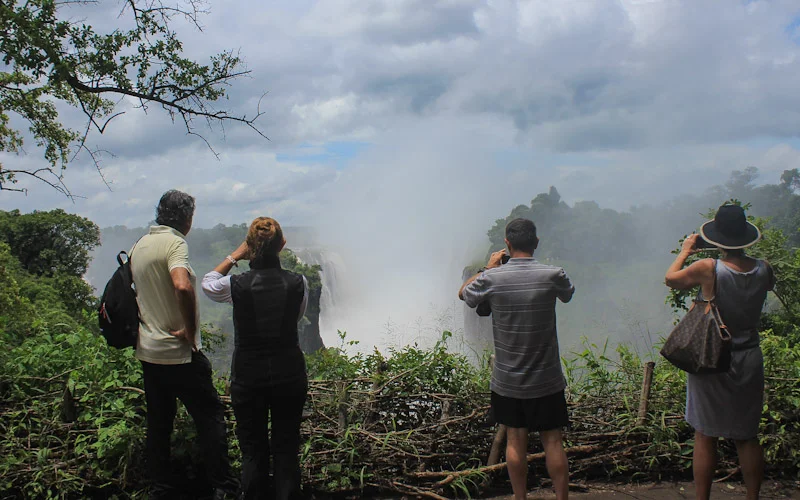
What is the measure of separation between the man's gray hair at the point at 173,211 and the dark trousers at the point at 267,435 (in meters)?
0.96

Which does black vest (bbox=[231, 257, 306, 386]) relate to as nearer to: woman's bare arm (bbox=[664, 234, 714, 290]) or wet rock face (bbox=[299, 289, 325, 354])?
woman's bare arm (bbox=[664, 234, 714, 290])

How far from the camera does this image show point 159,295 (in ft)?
10.3

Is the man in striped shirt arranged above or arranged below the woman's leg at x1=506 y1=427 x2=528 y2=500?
above

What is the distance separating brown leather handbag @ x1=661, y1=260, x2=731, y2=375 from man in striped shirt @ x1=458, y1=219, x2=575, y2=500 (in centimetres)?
61

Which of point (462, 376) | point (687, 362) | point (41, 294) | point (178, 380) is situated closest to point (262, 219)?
point (178, 380)

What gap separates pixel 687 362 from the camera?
2.96 metres

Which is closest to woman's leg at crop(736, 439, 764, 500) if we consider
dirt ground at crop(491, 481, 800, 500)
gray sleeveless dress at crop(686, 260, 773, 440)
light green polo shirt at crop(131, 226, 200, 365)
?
gray sleeveless dress at crop(686, 260, 773, 440)

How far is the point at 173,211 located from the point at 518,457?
2288 millimetres

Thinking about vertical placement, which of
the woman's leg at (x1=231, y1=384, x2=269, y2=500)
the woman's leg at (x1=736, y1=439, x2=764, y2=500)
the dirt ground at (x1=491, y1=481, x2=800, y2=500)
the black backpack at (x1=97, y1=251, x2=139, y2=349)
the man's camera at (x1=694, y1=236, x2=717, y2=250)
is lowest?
the dirt ground at (x1=491, y1=481, x2=800, y2=500)

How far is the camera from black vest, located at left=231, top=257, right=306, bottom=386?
290 cm

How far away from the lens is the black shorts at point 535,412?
2941mm

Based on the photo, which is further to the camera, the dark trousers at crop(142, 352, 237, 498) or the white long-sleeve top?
the dark trousers at crop(142, 352, 237, 498)

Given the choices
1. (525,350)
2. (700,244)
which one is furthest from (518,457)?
(700,244)

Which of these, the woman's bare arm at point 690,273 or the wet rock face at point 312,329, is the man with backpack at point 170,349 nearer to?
the woman's bare arm at point 690,273
